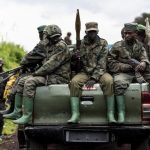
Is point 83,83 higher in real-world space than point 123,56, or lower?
lower

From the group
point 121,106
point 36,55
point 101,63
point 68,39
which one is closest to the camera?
→ point 121,106

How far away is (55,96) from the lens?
8.59 m

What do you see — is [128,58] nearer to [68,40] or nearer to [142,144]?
[142,144]

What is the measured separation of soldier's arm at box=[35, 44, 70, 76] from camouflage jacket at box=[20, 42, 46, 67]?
0.37m

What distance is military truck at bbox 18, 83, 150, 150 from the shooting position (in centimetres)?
846

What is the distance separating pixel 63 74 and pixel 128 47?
1127mm

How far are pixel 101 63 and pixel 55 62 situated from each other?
0.69 metres

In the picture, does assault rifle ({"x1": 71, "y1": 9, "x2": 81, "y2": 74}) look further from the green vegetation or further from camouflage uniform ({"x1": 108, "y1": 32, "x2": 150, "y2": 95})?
the green vegetation

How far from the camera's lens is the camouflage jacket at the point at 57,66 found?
898 cm

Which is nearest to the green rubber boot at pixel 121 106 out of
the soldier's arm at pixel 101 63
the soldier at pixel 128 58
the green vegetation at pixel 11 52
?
the soldier at pixel 128 58

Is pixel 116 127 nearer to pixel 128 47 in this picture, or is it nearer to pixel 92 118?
pixel 92 118

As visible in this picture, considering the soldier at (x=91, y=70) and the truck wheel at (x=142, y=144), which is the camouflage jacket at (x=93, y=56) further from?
the truck wheel at (x=142, y=144)

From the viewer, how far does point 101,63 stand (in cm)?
905

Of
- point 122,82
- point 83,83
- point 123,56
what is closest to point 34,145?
point 83,83
